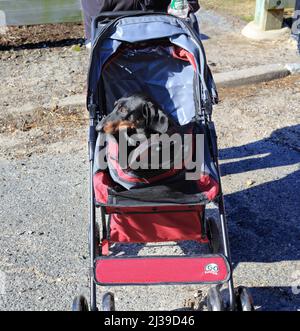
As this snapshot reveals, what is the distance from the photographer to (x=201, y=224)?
145 inches

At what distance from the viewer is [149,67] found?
4.33m

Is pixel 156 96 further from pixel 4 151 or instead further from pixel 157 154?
pixel 4 151

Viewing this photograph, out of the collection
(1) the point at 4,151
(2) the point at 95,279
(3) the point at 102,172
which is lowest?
(1) the point at 4,151

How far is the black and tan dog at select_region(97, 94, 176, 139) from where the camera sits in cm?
357

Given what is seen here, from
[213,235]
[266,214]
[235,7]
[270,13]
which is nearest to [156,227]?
[213,235]

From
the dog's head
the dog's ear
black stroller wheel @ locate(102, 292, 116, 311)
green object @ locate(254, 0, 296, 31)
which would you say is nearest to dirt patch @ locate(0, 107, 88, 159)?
the dog's head

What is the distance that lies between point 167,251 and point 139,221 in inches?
25.0

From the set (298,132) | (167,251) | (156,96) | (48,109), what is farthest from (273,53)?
(167,251)

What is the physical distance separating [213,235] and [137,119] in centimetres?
96

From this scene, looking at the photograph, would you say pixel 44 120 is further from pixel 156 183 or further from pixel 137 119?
pixel 156 183

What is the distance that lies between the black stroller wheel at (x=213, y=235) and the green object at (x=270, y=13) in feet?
15.1

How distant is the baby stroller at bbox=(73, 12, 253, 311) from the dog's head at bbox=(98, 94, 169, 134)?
0.18m
